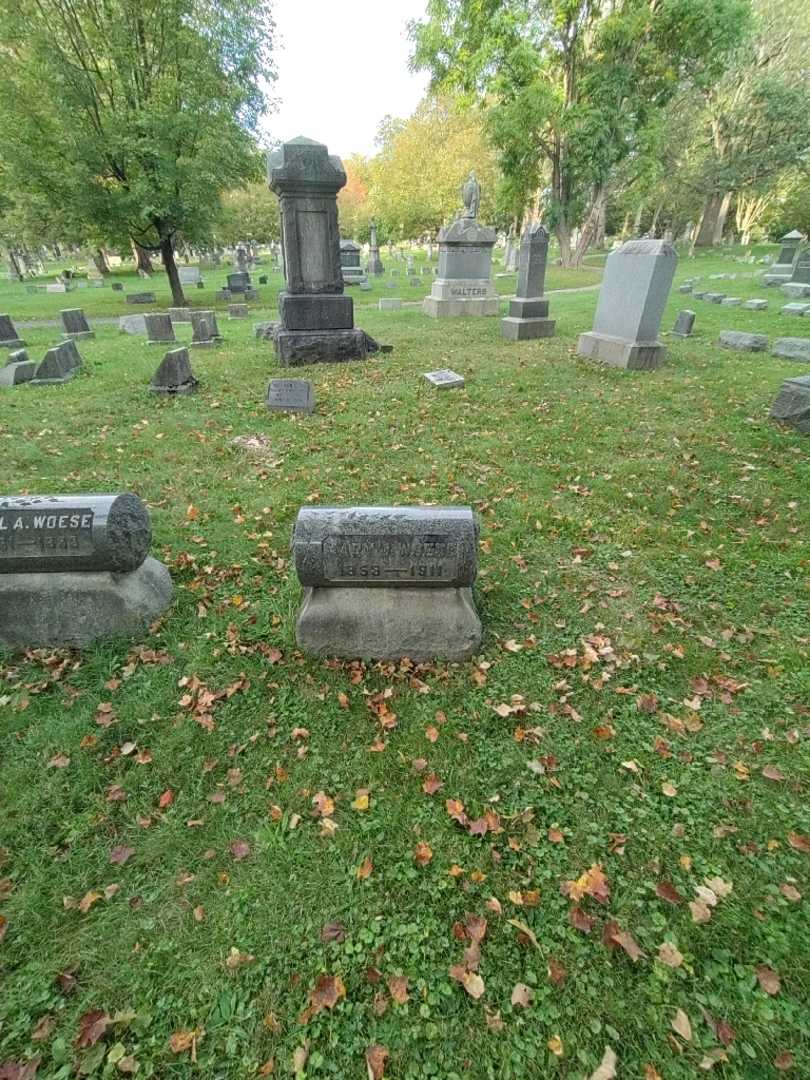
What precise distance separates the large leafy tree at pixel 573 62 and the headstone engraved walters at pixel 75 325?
19.8 metres

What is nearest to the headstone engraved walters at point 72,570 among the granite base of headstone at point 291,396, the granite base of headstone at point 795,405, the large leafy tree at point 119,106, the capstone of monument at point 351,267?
the granite base of headstone at point 291,396

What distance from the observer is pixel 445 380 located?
915 cm

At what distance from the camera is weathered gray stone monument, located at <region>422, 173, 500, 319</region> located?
1563cm

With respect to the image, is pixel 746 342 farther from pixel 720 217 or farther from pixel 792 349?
pixel 720 217

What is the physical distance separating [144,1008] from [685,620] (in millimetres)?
4039

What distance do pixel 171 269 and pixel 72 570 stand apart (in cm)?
2217

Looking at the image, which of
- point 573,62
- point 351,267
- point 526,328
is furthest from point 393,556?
point 573,62

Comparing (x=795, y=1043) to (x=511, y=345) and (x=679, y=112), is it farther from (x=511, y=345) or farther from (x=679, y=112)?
(x=679, y=112)

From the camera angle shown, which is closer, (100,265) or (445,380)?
(445,380)

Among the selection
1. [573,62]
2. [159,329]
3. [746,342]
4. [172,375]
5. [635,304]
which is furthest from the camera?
[573,62]

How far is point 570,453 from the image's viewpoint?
6762mm

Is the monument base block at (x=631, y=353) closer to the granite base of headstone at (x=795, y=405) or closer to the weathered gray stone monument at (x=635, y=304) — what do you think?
the weathered gray stone monument at (x=635, y=304)

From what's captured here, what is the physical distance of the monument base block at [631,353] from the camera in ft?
32.1

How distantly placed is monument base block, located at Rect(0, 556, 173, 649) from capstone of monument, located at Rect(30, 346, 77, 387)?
8063 millimetres
